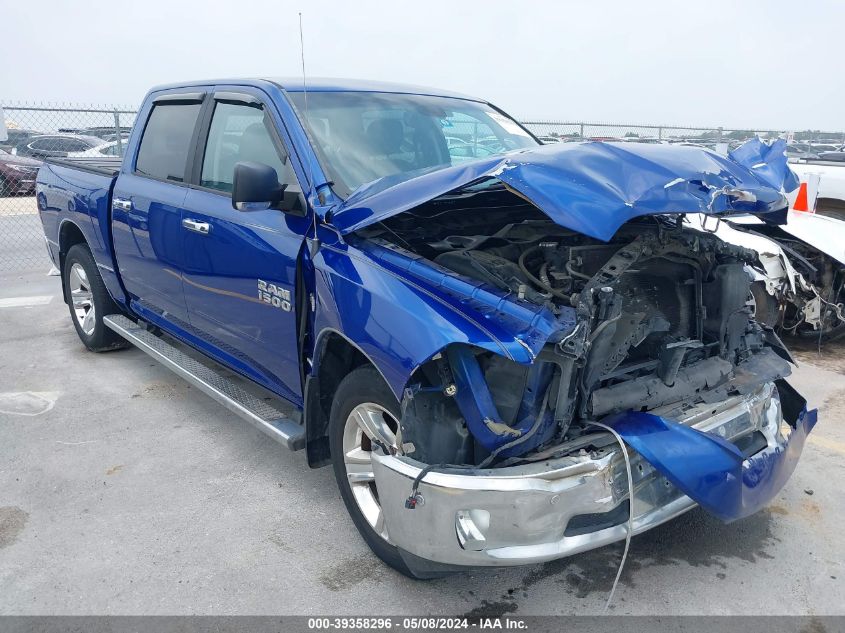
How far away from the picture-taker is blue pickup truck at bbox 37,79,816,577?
7.73 ft

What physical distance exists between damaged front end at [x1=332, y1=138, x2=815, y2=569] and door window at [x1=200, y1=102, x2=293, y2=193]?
924 mm

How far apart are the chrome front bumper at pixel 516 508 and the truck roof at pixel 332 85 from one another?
2.09 metres

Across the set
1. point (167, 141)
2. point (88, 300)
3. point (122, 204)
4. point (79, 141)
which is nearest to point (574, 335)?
point (167, 141)

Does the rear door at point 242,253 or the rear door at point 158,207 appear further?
the rear door at point 158,207

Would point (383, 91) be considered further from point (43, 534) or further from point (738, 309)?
point (43, 534)

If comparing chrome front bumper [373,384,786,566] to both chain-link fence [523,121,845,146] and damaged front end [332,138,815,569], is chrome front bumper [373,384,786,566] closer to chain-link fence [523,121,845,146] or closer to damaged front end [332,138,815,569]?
damaged front end [332,138,815,569]

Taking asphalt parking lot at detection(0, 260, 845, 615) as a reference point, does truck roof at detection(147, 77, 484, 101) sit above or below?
above

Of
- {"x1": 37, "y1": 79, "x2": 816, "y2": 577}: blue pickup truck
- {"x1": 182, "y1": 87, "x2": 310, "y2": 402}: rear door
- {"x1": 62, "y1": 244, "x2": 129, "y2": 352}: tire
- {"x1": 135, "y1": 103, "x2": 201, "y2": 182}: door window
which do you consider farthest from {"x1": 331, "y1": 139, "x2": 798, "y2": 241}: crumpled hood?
{"x1": 62, "y1": 244, "x2": 129, "y2": 352}: tire

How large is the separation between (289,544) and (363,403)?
84 cm

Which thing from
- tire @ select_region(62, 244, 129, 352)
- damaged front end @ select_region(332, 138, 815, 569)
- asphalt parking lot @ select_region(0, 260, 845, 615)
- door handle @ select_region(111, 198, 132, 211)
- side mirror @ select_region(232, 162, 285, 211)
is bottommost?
asphalt parking lot @ select_region(0, 260, 845, 615)

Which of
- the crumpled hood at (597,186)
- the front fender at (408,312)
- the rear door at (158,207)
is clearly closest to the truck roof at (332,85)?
the rear door at (158,207)

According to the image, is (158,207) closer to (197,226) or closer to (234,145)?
Answer: (197,226)

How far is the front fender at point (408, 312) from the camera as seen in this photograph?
90.9 inches

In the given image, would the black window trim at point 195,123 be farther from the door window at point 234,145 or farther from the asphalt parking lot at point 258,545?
the asphalt parking lot at point 258,545
